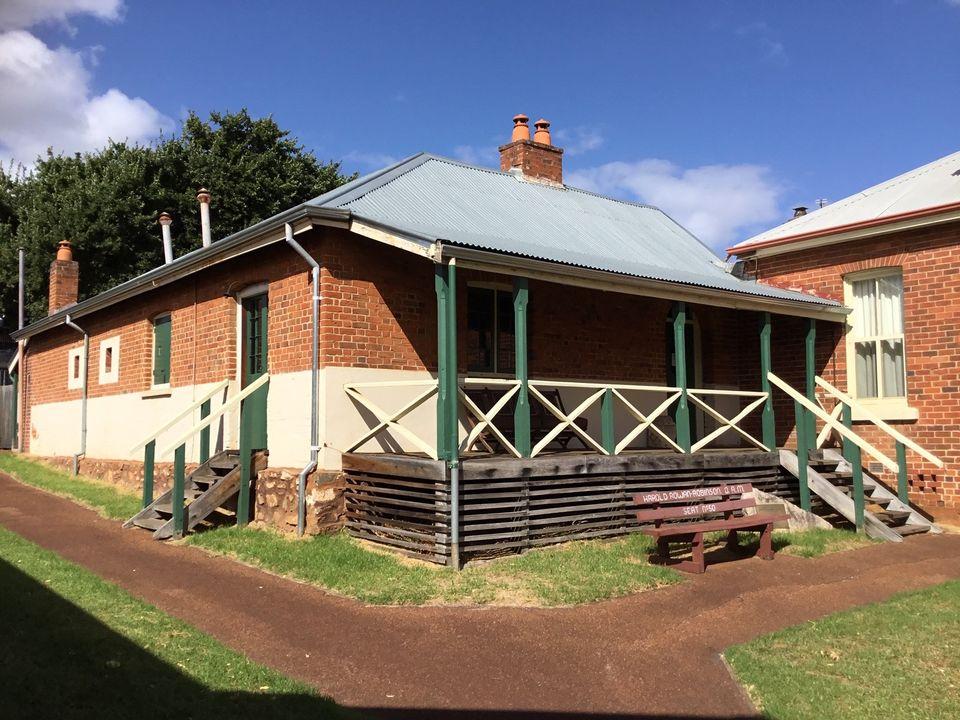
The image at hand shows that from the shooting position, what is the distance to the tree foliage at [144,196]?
26172mm

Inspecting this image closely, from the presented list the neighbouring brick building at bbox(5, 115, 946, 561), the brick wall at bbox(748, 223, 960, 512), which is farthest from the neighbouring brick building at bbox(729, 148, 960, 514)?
the neighbouring brick building at bbox(5, 115, 946, 561)

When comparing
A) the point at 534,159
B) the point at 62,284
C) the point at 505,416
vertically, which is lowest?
Answer: the point at 505,416

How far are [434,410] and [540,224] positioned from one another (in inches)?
136

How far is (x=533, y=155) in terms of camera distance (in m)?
14.7

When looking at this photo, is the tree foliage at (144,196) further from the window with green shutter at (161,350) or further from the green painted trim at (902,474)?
the green painted trim at (902,474)

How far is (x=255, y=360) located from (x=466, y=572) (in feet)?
16.6

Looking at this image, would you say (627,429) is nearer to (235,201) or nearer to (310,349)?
(310,349)

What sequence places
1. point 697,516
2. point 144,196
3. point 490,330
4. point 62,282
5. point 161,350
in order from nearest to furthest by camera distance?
1. point 697,516
2. point 490,330
3. point 161,350
4. point 62,282
5. point 144,196

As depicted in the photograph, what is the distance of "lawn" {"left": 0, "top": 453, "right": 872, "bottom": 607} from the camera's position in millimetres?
7152

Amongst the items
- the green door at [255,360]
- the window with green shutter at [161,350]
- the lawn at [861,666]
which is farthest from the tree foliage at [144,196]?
the lawn at [861,666]

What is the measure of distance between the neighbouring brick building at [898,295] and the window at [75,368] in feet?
42.6

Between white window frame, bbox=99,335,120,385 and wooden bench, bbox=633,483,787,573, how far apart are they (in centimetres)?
1046

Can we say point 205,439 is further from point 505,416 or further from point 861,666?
point 861,666

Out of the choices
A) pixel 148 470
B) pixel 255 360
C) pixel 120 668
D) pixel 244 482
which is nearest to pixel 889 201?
pixel 255 360
